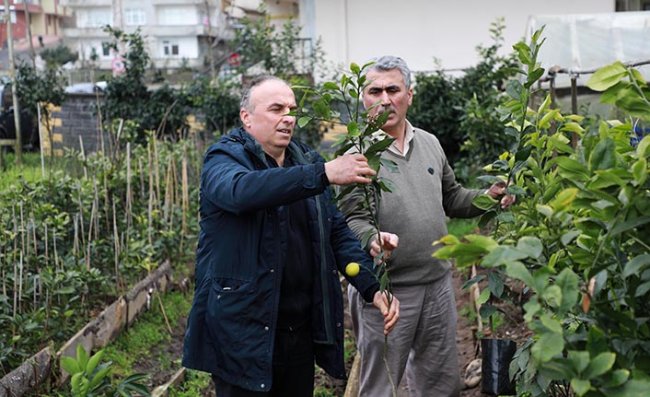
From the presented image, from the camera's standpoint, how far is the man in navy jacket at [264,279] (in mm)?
3594

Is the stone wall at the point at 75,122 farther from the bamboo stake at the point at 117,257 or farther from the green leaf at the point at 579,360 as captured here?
the green leaf at the point at 579,360

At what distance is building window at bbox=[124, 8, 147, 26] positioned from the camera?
44.0 meters

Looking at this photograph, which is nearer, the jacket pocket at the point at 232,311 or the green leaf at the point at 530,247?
the green leaf at the point at 530,247

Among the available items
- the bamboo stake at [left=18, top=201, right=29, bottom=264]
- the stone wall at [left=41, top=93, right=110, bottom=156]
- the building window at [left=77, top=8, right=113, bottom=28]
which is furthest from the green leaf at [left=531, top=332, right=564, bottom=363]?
the building window at [left=77, top=8, right=113, bottom=28]

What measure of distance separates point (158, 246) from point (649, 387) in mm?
6490

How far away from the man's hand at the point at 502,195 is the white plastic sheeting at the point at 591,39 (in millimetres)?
8303

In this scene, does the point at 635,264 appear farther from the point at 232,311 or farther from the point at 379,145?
the point at 232,311

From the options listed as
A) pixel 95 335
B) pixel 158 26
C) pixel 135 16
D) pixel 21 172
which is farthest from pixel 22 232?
pixel 135 16

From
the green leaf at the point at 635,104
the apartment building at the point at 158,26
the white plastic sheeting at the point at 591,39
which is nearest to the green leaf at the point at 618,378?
the green leaf at the point at 635,104

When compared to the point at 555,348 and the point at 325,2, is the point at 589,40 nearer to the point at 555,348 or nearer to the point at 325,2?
the point at 325,2

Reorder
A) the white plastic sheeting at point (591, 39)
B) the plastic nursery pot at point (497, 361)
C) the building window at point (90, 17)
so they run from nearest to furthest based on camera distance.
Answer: the plastic nursery pot at point (497, 361) → the white plastic sheeting at point (591, 39) → the building window at point (90, 17)

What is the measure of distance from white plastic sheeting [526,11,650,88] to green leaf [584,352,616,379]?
34.0ft

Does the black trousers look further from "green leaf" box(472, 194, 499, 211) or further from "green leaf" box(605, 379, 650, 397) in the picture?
"green leaf" box(605, 379, 650, 397)

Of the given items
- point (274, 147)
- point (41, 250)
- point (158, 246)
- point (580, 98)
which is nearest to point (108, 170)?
point (158, 246)
